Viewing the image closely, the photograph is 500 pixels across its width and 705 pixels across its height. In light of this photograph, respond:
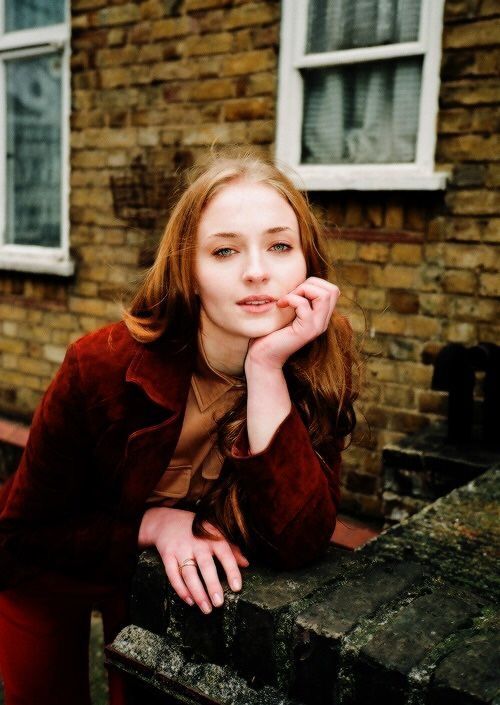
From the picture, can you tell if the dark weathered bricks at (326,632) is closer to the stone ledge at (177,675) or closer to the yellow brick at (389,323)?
the stone ledge at (177,675)

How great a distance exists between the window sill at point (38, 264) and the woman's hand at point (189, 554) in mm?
3594

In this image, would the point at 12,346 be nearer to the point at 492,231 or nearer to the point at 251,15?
the point at 251,15

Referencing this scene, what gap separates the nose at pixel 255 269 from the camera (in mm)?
1471

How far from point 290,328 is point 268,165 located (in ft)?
1.55

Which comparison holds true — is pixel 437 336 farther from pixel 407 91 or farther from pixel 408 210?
pixel 407 91

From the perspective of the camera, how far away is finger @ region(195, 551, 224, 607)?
124 centimetres

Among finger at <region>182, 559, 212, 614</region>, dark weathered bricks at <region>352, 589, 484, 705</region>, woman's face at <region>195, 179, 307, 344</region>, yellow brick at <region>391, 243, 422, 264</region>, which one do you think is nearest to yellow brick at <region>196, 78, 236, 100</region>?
yellow brick at <region>391, 243, 422, 264</region>

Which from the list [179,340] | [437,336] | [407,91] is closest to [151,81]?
[407,91]

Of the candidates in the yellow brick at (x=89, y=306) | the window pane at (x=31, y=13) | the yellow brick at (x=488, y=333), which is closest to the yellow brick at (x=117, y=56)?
the window pane at (x=31, y=13)

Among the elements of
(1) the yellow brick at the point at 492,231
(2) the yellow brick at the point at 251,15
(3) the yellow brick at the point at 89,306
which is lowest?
(3) the yellow brick at the point at 89,306

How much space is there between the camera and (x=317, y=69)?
3.88m

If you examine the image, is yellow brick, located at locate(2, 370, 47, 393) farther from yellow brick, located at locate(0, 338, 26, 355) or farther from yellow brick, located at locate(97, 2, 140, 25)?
yellow brick, located at locate(97, 2, 140, 25)

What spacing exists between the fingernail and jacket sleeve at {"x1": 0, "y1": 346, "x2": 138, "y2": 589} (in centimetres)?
33

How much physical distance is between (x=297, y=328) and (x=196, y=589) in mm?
576
